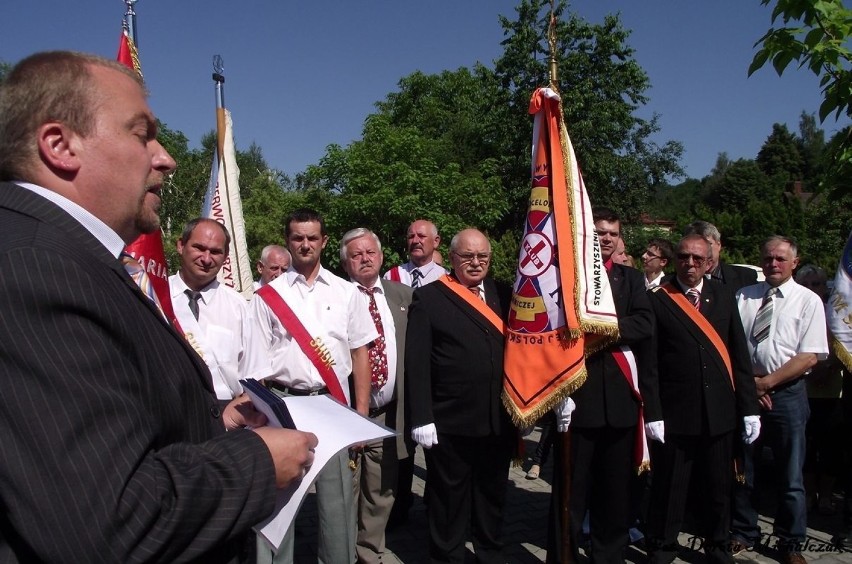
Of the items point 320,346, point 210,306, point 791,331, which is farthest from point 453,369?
point 791,331

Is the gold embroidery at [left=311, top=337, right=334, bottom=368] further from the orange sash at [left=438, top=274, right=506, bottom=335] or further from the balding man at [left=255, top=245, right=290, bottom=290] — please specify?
the balding man at [left=255, top=245, right=290, bottom=290]

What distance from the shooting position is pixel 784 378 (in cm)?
427

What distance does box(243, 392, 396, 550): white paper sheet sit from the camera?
1.45 m

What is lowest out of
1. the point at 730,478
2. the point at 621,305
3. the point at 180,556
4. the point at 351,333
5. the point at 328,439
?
the point at 730,478

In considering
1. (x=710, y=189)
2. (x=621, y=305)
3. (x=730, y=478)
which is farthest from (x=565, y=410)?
(x=710, y=189)

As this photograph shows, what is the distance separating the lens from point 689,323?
3924mm

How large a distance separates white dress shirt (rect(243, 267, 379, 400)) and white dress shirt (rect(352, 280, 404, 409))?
30 centimetres

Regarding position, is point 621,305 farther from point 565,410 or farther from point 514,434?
point 514,434

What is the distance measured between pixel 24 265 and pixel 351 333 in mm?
→ 2835

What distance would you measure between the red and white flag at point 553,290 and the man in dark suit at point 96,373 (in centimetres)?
239

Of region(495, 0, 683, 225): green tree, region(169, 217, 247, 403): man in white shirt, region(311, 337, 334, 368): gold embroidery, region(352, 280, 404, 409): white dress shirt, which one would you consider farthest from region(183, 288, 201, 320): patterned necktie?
region(495, 0, 683, 225): green tree

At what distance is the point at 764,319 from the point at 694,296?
2.99ft

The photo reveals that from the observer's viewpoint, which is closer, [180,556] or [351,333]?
[180,556]

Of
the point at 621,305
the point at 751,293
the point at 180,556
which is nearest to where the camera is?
the point at 180,556
